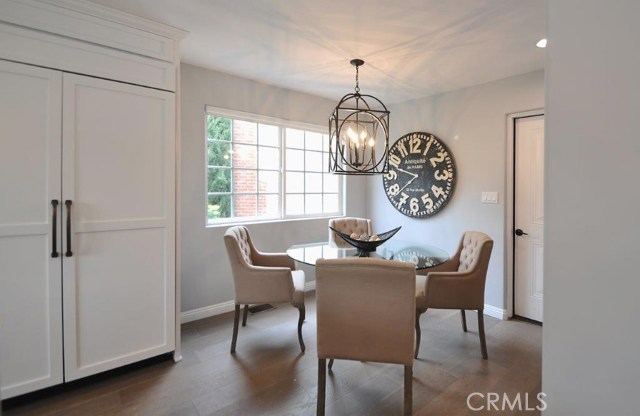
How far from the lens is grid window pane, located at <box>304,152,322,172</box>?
4117 millimetres

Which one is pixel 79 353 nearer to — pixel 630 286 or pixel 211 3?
pixel 211 3

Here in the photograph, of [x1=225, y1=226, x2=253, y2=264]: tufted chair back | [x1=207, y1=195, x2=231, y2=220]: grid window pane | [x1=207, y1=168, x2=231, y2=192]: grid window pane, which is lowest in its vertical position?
[x1=225, y1=226, x2=253, y2=264]: tufted chair back

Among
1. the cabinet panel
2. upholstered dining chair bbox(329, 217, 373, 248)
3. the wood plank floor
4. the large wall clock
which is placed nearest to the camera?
the wood plank floor

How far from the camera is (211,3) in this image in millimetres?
1984

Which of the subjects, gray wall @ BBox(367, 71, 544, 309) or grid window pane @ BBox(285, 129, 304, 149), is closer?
gray wall @ BBox(367, 71, 544, 309)

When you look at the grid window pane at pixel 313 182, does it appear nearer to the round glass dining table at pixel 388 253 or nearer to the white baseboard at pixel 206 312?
the round glass dining table at pixel 388 253

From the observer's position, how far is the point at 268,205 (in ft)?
12.2

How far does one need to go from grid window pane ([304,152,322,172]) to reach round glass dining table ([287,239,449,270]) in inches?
53.1

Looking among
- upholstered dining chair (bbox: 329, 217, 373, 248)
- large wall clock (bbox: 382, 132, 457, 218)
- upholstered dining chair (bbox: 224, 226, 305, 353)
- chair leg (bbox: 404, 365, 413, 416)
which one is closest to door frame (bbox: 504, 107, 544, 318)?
large wall clock (bbox: 382, 132, 457, 218)

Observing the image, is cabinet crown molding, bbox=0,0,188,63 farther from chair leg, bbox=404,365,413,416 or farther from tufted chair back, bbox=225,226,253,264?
chair leg, bbox=404,365,413,416

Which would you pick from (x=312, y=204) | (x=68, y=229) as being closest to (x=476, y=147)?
(x=312, y=204)

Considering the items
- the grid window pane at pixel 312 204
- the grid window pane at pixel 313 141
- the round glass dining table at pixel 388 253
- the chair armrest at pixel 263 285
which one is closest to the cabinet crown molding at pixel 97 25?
the chair armrest at pixel 263 285

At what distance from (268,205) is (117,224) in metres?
1.80

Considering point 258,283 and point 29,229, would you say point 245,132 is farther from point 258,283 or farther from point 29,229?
point 29,229
